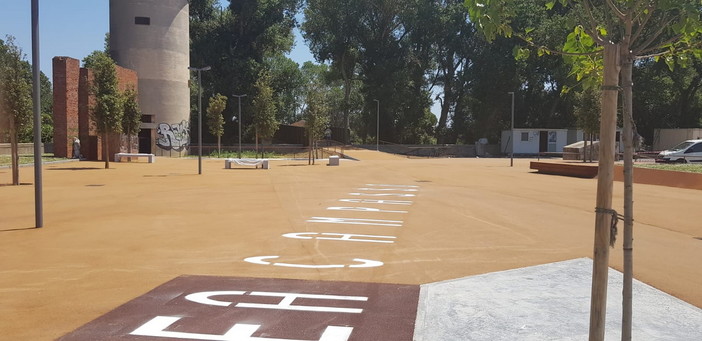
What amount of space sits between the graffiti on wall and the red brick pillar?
11.2 m

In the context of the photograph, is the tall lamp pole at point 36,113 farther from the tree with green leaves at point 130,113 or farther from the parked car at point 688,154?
the parked car at point 688,154

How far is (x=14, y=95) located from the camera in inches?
805

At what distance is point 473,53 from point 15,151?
60162mm

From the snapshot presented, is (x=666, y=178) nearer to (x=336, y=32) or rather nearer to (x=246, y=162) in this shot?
(x=246, y=162)

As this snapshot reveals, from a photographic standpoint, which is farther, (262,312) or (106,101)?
(106,101)

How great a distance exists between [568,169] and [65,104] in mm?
32233

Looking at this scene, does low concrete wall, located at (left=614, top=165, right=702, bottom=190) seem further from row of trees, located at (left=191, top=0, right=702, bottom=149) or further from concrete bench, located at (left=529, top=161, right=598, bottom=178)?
row of trees, located at (left=191, top=0, right=702, bottom=149)

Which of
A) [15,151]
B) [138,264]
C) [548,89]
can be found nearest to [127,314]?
[138,264]

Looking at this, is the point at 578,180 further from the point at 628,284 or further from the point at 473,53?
the point at 473,53

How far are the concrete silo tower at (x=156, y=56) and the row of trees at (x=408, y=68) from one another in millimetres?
10945

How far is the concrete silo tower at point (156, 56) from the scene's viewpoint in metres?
47.8

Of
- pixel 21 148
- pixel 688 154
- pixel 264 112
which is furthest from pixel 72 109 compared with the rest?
pixel 688 154

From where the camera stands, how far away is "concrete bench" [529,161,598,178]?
95.2ft

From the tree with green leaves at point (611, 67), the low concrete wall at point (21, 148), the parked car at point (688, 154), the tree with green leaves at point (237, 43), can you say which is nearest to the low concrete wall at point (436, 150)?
the tree with green leaves at point (237, 43)
